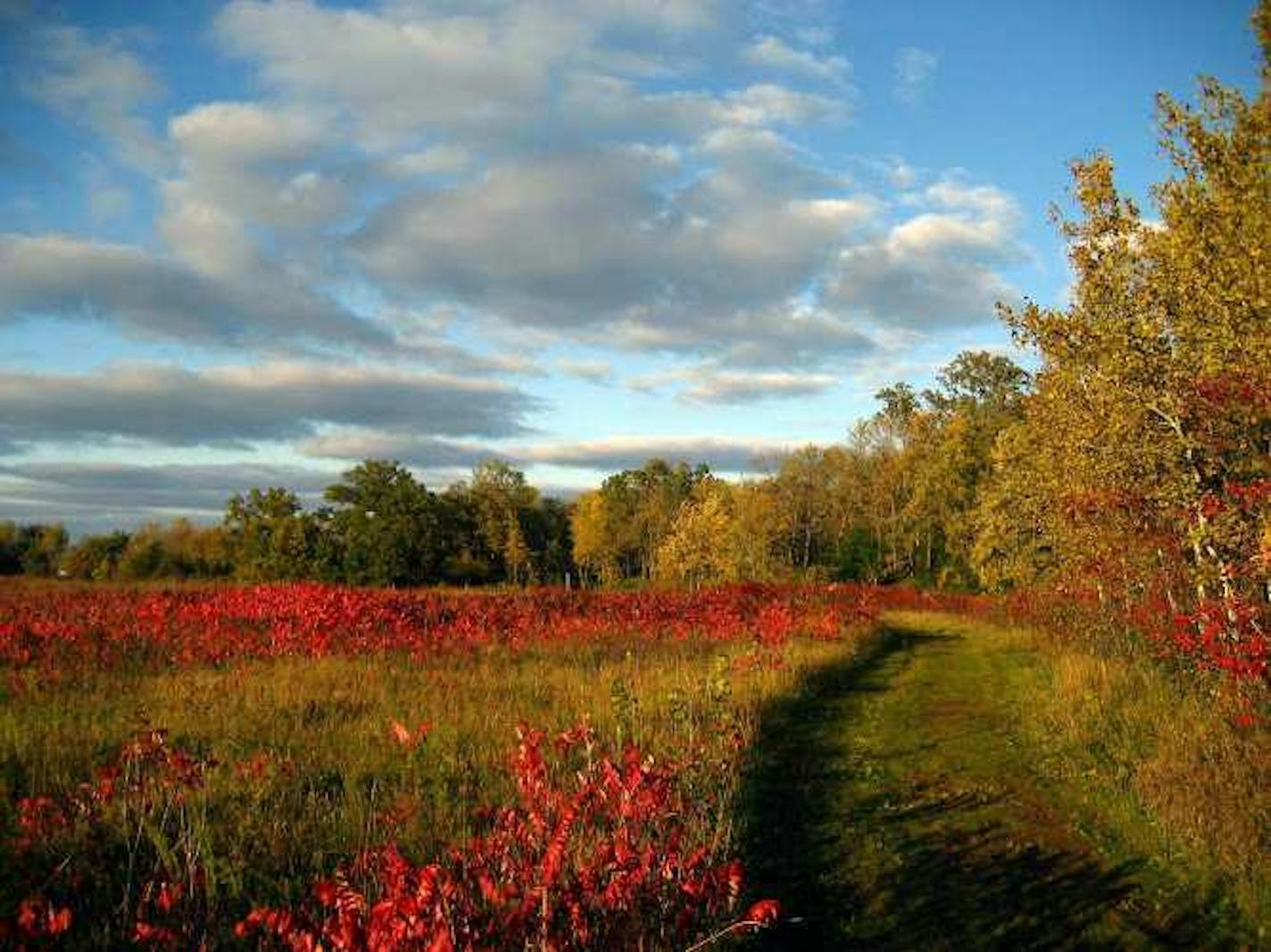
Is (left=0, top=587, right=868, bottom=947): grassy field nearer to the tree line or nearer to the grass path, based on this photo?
the grass path

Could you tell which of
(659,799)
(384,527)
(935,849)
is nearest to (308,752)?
(659,799)

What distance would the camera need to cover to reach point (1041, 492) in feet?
82.3

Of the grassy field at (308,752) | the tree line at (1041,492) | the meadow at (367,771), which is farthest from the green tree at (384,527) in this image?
the grassy field at (308,752)

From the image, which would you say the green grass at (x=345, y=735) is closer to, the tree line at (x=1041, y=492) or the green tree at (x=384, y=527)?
the tree line at (x=1041, y=492)

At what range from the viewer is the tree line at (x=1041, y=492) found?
1234 centimetres

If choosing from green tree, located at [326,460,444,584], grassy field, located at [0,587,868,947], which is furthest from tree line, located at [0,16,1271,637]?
grassy field, located at [0,587,868,947]

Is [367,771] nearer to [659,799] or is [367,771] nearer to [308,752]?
[308,752]

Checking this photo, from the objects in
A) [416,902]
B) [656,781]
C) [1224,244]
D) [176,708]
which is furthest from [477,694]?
[1224,244]

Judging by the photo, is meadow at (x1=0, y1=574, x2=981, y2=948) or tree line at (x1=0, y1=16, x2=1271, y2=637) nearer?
meadow at (x1=0, y1=574, x2=981, y2=948)

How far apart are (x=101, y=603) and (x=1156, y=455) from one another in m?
22.9

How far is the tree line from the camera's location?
12344mm

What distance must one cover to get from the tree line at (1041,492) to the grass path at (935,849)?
3657mm

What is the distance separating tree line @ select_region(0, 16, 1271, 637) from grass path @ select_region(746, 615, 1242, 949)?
366cm

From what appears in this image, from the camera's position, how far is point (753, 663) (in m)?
17.7
